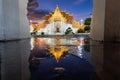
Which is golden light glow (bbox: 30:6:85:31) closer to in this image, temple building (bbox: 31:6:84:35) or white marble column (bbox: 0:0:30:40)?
temple building (bbox: 31:6:84:35)

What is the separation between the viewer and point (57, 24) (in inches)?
1993

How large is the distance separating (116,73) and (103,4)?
31.3 ft

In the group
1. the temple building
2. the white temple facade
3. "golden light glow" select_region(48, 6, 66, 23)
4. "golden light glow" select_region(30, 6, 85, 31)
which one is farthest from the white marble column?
"golden light glow" select_region(48, 6, 66, 23)

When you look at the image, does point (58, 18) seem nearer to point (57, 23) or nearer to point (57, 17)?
point (57, 17)

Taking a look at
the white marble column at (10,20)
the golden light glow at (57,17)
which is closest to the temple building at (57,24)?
the golden light glow at (57,17)

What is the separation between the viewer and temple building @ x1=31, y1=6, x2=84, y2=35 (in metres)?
49.1

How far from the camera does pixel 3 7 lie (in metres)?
13.5

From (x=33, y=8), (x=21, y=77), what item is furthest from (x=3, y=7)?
(x=33, y=8)

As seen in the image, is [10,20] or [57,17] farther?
[57,17]

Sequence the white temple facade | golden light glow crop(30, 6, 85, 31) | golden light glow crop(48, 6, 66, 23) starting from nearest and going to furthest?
golden light glow crop(30, 6, 85, 31) < the white temple facade < golden light glow crop(48, 6, 66, 23)

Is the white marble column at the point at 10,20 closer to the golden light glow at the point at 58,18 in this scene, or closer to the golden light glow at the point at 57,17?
the golden light glow at the point at 58,18

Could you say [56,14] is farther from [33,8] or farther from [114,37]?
[114,37]

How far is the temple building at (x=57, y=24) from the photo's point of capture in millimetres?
49094

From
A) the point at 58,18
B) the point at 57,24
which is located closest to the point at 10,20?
the point at 57,24
